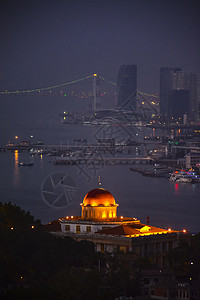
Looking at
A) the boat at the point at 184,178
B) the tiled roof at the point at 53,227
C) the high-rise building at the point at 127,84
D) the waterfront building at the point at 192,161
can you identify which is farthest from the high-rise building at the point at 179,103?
the tiled roof at the point at 53,227

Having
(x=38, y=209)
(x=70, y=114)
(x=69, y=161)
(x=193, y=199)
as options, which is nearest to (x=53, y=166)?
(x=69, y=161)

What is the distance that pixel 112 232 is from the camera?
53.7ft

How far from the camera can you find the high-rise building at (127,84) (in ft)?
296

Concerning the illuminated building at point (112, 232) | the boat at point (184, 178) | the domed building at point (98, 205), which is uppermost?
the domed building at point (98, 205)

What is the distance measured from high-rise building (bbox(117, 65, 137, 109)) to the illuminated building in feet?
233

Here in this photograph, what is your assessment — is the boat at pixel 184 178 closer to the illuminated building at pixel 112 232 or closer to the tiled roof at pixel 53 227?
the tiled roof at pixel 53 227

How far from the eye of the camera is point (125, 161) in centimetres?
5269

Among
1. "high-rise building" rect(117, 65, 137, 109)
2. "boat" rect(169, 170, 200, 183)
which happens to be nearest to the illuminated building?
"boat" rect(169, 170, 200, 183)

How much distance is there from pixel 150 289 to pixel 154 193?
795 inches

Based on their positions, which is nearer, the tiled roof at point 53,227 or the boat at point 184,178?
the tiled roof at point 53,227

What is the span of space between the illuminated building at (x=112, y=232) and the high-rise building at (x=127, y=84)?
71.0m

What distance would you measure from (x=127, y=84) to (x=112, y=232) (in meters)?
76.9

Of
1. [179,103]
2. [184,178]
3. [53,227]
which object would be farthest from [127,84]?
[53,227]

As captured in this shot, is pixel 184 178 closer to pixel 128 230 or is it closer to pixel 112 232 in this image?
pixel 128 230
